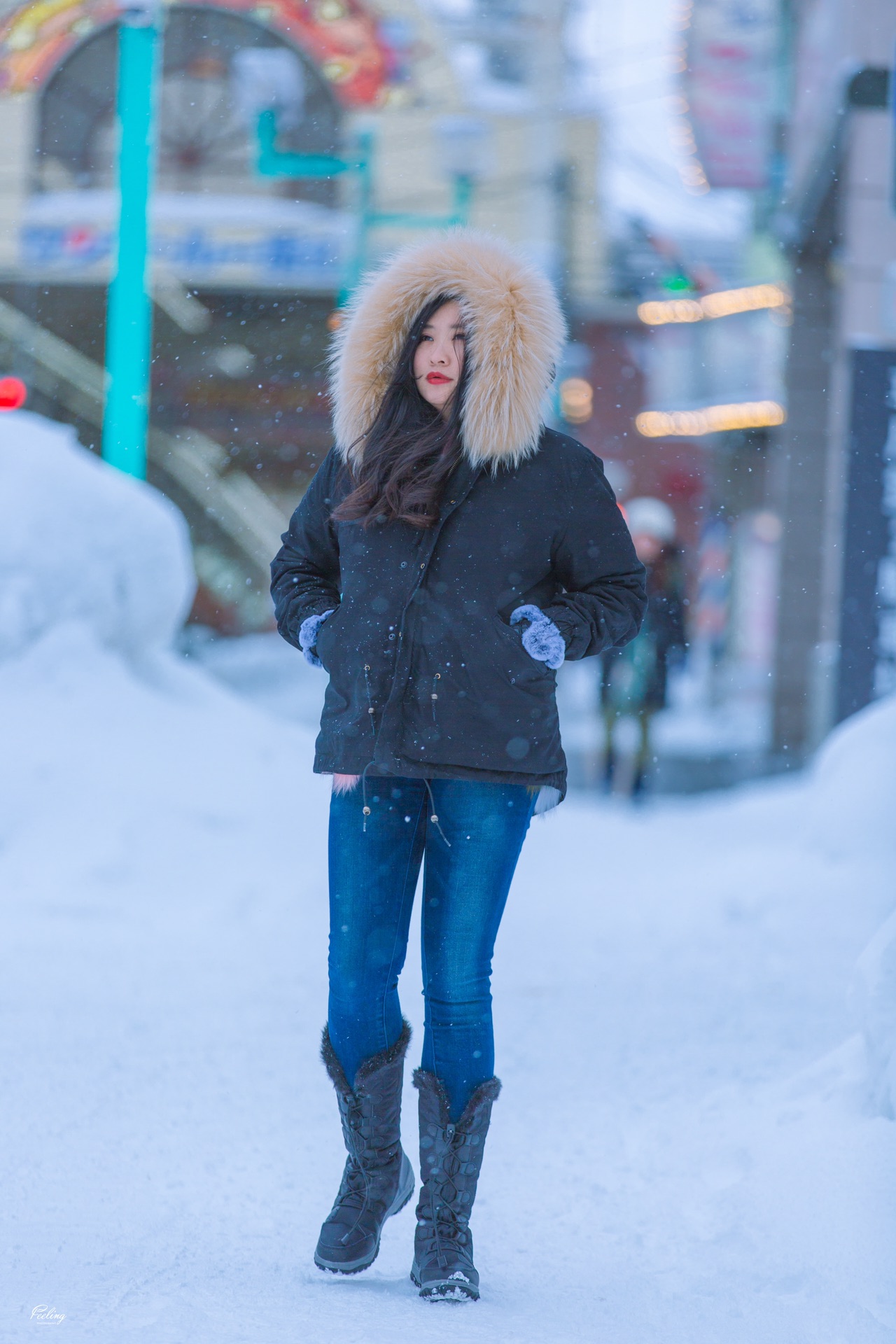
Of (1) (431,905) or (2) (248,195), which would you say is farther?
(2) (248,195)

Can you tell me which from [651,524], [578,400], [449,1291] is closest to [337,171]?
[651,524]

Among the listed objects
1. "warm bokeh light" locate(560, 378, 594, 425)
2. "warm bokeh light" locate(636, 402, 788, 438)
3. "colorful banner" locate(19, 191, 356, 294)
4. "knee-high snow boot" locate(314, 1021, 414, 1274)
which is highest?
"colorful banner" locate(19, 191, 356, 294)

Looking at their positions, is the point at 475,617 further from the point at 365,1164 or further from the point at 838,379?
the point at 838,379

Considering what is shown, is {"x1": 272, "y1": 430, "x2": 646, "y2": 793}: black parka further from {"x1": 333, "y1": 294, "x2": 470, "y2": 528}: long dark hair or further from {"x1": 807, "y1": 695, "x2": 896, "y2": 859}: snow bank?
{"x1": 807, "y1": 695, "x2": 896, "y2": 859}: snow bank

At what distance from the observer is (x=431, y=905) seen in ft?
7.16

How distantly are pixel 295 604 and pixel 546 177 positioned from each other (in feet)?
58.9

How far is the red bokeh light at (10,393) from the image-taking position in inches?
316

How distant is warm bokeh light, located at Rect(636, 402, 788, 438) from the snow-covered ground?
28.2 feet

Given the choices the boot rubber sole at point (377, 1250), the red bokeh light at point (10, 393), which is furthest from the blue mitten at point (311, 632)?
the red bokeh light at point (10, 393)

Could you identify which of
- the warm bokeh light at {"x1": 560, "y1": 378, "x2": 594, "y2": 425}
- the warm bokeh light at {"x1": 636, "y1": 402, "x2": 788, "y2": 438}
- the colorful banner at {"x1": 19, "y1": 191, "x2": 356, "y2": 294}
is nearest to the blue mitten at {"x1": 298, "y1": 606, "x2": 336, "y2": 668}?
the colorful banner at {"x1": 19, "y1": 191, "x2": 356, "y2": 294}

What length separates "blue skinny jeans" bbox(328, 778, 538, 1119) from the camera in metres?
2.14

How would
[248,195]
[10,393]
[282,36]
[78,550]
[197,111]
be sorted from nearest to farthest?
[78,550], [10,393], [282,36], [248,195], [197,111]

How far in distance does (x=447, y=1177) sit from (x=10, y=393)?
7076 millimetres

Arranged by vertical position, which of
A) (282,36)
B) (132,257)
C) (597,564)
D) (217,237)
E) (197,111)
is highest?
(282,36)
